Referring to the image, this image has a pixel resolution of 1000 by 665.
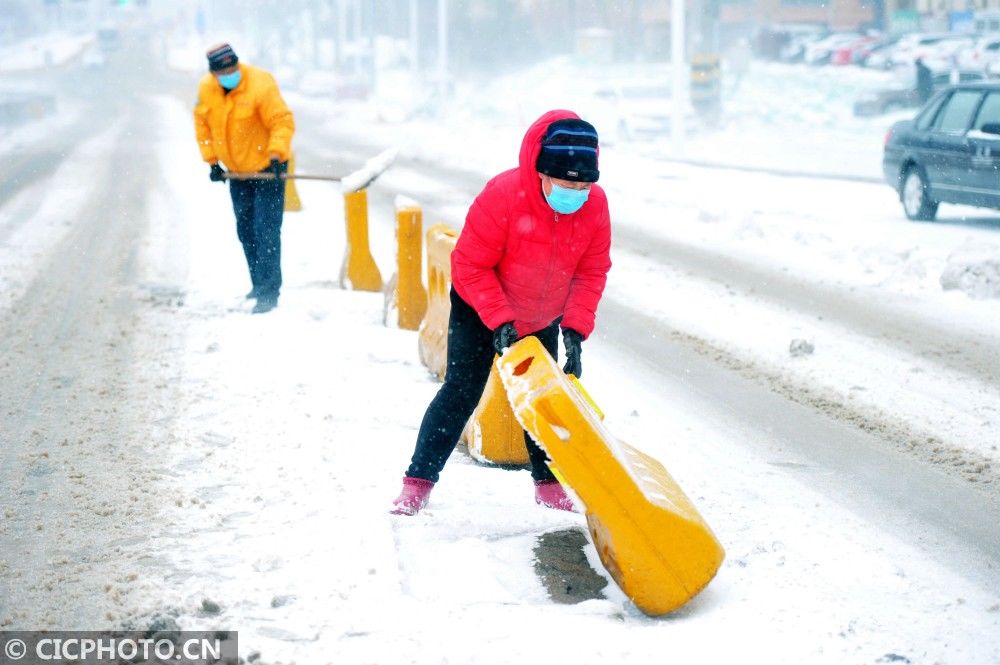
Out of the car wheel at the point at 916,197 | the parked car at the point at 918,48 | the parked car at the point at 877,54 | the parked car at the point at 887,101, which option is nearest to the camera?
the car wheel at the point at 916,197

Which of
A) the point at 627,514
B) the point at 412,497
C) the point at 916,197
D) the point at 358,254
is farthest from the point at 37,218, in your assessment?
the point at 627,514

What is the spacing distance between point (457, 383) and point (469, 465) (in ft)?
3.07

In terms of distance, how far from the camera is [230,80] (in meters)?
7.84

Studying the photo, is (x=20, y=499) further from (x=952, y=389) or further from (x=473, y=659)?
(x=952, y=389)

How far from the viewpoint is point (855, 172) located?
71.5 feet

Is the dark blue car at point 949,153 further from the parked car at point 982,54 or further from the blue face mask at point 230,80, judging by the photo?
the parked car at point 982,54

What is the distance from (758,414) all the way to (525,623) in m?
2.85

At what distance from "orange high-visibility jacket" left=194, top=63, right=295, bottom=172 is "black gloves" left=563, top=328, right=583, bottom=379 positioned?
412 centimetres

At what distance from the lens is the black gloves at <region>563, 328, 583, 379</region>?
4223mm

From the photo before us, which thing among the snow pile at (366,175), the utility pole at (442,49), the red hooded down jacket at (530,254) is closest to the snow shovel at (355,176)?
the snow pile at (366,175)

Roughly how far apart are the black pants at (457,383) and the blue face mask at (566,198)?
0.55 metres

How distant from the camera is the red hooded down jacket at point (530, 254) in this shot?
13.3ft

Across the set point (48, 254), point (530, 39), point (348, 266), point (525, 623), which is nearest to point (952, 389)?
point (525, 623)

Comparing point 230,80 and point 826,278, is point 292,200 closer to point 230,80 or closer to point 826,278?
point 230,80
